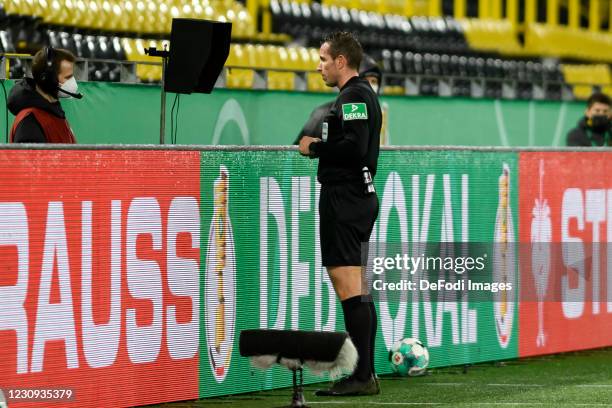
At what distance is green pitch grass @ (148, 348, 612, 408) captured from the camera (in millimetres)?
6926

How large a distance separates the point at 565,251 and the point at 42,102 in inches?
142

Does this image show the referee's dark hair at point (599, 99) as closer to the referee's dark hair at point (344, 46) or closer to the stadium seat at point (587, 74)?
the referee's dark hair at point (344, 46)

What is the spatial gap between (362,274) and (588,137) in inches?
196

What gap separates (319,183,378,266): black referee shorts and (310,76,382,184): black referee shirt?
0.06 metres

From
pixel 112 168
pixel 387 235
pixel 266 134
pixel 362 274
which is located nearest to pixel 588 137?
pixel 266 134

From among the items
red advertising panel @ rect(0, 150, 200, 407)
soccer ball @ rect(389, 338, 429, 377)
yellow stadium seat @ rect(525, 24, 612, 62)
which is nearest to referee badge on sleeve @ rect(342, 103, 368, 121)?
red advertising panel @ rect(0, 150, 200, 407)

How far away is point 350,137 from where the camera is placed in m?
6.85

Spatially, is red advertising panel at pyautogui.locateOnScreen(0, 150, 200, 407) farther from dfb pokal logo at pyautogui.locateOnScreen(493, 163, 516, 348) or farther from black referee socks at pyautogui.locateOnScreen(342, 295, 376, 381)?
dfb pokal logo at pyautogui.locateOnScreen(493, 163, 516, 348)

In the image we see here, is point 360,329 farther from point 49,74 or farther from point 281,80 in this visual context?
point 281,80

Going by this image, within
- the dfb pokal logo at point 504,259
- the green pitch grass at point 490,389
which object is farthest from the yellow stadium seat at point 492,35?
the green pitch grass at point 490,389

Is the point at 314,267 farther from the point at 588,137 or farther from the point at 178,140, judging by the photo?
the point at 588,137

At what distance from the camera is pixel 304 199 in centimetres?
765

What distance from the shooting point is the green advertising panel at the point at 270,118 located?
415 inches

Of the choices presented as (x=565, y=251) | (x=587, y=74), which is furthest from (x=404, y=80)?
(x=587, y=74)
